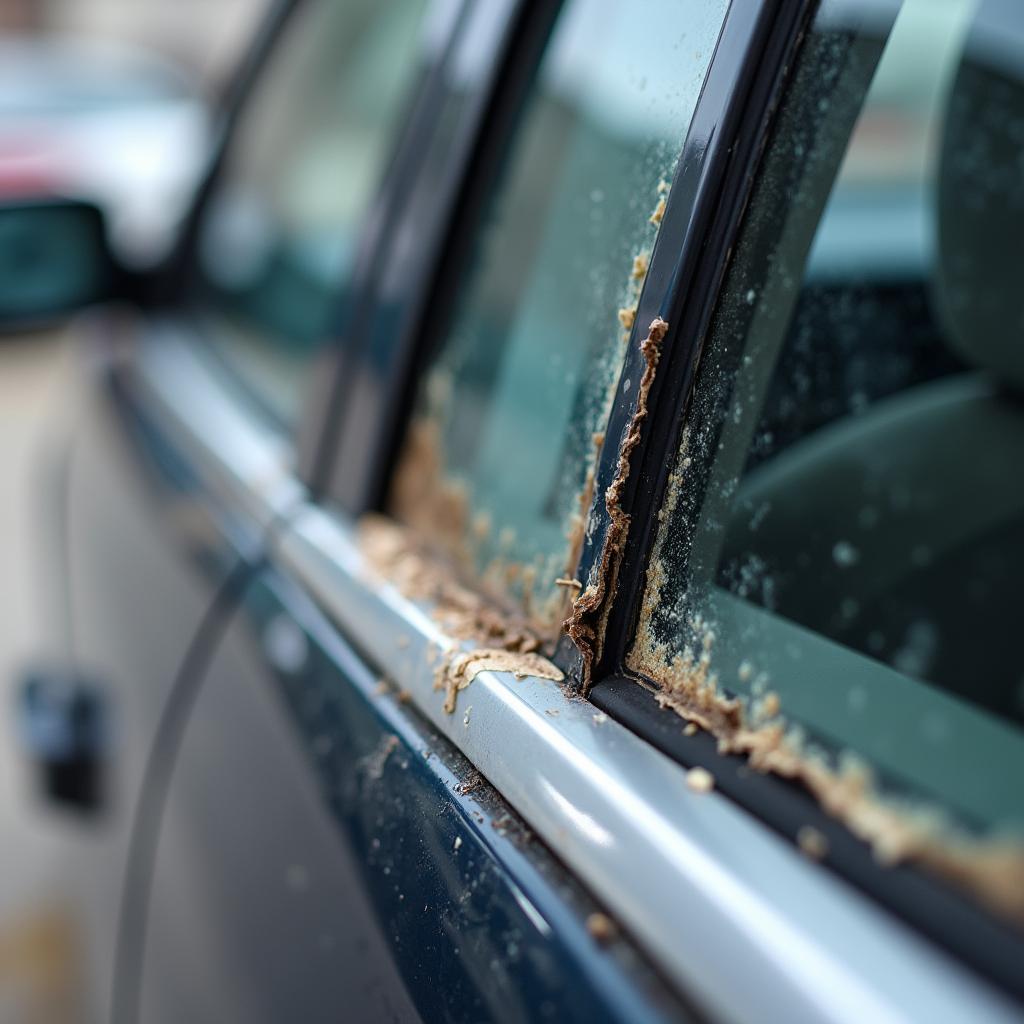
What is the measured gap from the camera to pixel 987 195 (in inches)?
62.7

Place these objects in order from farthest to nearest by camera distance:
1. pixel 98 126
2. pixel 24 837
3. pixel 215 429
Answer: pixel 98 126
pixel 24 837
pixel 215 429

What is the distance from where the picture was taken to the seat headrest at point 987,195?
158 cm

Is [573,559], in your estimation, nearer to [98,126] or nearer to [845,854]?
[845,854]

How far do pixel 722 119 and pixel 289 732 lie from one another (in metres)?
0.78

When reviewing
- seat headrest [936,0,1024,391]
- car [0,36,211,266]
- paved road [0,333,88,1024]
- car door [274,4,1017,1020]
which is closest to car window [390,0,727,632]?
car door [274,4,1017,1020]

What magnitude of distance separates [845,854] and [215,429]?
56.9 inches

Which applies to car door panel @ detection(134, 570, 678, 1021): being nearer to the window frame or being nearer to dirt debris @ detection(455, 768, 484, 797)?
dirt debris @ detection(455, 768, 484, 797)

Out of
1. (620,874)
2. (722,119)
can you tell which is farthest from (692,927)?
(722,119)

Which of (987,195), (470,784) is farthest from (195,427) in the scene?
(987,195)

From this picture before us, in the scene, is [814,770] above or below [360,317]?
below

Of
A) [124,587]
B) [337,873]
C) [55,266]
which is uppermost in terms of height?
[55,266]

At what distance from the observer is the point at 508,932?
2.87 ft

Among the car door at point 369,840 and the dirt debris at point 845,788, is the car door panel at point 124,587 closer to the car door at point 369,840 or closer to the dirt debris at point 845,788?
the car door at point 369,840

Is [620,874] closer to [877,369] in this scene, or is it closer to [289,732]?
[289,732]
